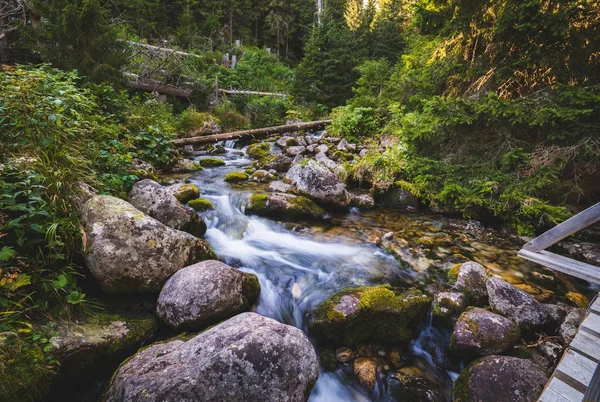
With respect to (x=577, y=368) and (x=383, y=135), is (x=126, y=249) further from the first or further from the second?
(x=383, y=135)

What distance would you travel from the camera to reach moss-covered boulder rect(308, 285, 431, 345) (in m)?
3.29

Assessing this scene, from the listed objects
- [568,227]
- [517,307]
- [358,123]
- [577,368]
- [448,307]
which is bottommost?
[448,307]

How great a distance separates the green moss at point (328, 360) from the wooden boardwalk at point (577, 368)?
5.92 feet

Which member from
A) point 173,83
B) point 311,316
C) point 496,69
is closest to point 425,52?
point 496,69

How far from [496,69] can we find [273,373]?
6862 mm

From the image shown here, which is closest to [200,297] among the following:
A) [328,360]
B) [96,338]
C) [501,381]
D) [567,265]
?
[96,338]

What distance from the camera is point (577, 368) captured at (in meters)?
2.26

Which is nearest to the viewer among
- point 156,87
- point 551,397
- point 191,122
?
point 551,397

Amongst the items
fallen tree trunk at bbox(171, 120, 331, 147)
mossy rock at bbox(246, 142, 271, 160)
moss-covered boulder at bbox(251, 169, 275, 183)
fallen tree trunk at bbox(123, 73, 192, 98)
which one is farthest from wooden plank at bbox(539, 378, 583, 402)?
fallen tree trunk at bbox(123, 73, 192, 98)

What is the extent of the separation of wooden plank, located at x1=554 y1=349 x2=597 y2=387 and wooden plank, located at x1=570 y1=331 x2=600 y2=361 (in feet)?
0.22

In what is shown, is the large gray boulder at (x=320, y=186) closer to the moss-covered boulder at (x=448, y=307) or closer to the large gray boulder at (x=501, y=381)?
the moss-covered boulder at (x=448, y=307)

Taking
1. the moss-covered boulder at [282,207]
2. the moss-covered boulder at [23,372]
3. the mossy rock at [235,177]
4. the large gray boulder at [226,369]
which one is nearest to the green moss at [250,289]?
the large gray boulder at [226,369]

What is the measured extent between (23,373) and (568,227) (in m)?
5.03

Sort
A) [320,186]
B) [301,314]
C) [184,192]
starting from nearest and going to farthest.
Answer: [301,314], [184,192], [320,186]
